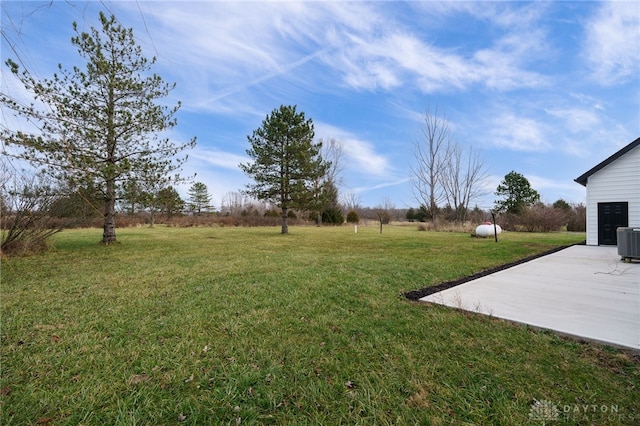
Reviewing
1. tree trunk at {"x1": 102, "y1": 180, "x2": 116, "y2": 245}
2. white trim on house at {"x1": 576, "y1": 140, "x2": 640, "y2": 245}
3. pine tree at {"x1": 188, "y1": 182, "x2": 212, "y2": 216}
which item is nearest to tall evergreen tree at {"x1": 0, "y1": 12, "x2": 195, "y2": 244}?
tree trunk at {"x1": 102, "y1": 180, "x2": 116, "y2": 245}

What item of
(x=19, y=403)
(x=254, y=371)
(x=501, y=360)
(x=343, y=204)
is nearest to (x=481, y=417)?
(x=501, y=360)

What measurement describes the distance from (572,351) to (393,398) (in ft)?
5.55

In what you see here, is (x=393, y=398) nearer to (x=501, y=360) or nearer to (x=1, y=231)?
(x=501, y=360)

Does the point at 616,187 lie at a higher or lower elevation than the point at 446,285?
higher

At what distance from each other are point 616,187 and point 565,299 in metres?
9.43

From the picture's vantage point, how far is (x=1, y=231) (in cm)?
724

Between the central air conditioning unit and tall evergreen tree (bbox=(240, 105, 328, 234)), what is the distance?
12.7 m

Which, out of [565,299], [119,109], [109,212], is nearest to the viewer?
[565,299]

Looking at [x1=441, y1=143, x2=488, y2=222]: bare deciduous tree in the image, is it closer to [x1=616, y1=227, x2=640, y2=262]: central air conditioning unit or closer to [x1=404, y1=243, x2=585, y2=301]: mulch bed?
[x1=616, y1=227, x2=640, y2=262]: central air conditioning unit

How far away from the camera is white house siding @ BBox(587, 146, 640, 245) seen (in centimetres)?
906

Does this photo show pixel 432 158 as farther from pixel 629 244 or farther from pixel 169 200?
pixel 169 200

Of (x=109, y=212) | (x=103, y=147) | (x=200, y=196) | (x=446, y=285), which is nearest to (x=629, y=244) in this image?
(x=446, y=285)

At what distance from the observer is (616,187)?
31.1 feet

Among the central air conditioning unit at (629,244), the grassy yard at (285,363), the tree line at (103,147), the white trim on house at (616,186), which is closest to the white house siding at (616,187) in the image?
the white trim on house at (616,186)
